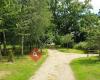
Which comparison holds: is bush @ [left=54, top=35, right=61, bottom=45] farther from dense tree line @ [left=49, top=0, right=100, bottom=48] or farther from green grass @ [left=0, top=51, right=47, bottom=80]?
green grass @ [left=0, top=51, right=47, bottom=80]

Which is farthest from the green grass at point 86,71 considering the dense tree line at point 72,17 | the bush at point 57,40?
the dense tree line at point 72,17

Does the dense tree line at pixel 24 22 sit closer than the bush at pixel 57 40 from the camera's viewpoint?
Yes

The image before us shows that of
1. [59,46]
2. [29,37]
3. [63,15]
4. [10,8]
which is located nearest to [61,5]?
[63,15]

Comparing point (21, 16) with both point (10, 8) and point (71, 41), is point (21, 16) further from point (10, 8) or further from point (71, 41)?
point (71, 41)

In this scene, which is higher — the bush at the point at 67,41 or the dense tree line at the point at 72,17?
the dense tree line at the point at 72,17

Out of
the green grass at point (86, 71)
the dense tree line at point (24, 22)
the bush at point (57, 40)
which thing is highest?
the dense tree line at point (24, 22)

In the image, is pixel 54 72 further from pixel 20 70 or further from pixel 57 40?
pixel 57 40

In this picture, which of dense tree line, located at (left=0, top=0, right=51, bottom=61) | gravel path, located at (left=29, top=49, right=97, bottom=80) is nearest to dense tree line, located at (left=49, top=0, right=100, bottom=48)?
dense tree line, located at (left=0, top=0, right=51, bottom=61)

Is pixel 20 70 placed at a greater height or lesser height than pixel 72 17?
lesser

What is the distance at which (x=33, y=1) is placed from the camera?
152 ft

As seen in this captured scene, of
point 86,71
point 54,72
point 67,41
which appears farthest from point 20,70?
point 67,41

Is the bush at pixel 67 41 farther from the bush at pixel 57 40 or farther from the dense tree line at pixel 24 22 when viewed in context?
the dense tree line at pixel 24 22

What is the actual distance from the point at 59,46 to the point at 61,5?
1282 centimetres

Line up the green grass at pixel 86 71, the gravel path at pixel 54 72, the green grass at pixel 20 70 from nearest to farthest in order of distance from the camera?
the gravel path at pixel 54 72 → the green grass at pixel 20 70 → the green grass at pixel 86 71
